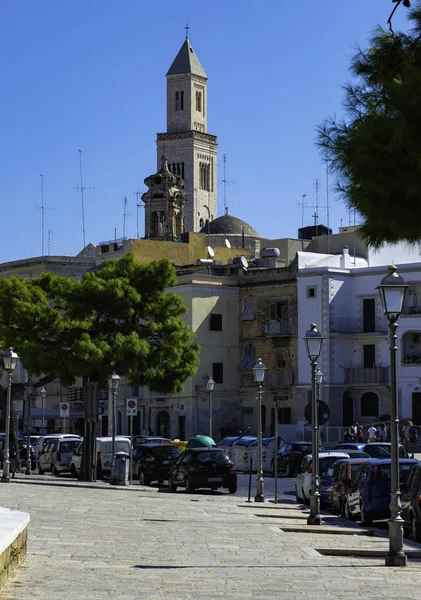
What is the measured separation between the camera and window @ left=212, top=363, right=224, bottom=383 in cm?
7988

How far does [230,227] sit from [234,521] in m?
111

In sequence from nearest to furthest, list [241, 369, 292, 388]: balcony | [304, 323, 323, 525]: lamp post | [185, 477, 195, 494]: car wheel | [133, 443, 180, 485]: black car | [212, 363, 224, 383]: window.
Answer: [304, 323, 323, 525]: lamp post, [185, 477, 195, 494]: car wheel, [133, 443, 180, 485]: black car, [241, 369, 292, 388]: balcony, [212, 363, 224, 383]: window

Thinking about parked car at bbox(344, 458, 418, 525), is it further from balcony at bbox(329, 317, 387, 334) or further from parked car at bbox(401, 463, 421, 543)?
balcony at bbox(329, 317, 387, 334)

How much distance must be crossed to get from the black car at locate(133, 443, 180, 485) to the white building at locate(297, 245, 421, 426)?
27523 millimetres

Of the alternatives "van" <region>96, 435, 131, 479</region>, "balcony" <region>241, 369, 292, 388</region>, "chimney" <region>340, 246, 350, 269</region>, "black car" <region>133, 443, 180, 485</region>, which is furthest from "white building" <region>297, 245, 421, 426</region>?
"black car" <region>133, 443, 180, 485</region>

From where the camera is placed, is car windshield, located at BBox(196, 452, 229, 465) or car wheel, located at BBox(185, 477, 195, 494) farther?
car wheel, located at BBox(185, 477, 195, 494)

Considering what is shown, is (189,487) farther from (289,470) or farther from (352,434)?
(352,434)

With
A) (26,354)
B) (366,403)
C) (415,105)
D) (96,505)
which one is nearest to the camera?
(415,105)

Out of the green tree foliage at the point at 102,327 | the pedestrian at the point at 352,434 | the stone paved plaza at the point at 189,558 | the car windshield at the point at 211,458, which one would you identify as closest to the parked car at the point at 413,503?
the stone paved plaza at the point at 189,558

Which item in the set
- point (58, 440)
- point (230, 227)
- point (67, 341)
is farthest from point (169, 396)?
point (230, 227)

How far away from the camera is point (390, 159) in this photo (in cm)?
1609

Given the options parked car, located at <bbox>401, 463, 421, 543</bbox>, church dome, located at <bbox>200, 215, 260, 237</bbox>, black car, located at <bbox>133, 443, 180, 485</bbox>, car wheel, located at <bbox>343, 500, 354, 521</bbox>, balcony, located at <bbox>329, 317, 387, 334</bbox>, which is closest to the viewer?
parked car, located at <bbox>401, 463, 421, 543</bbox>

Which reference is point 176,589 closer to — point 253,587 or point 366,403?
point 253,587

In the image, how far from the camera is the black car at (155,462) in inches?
1764
